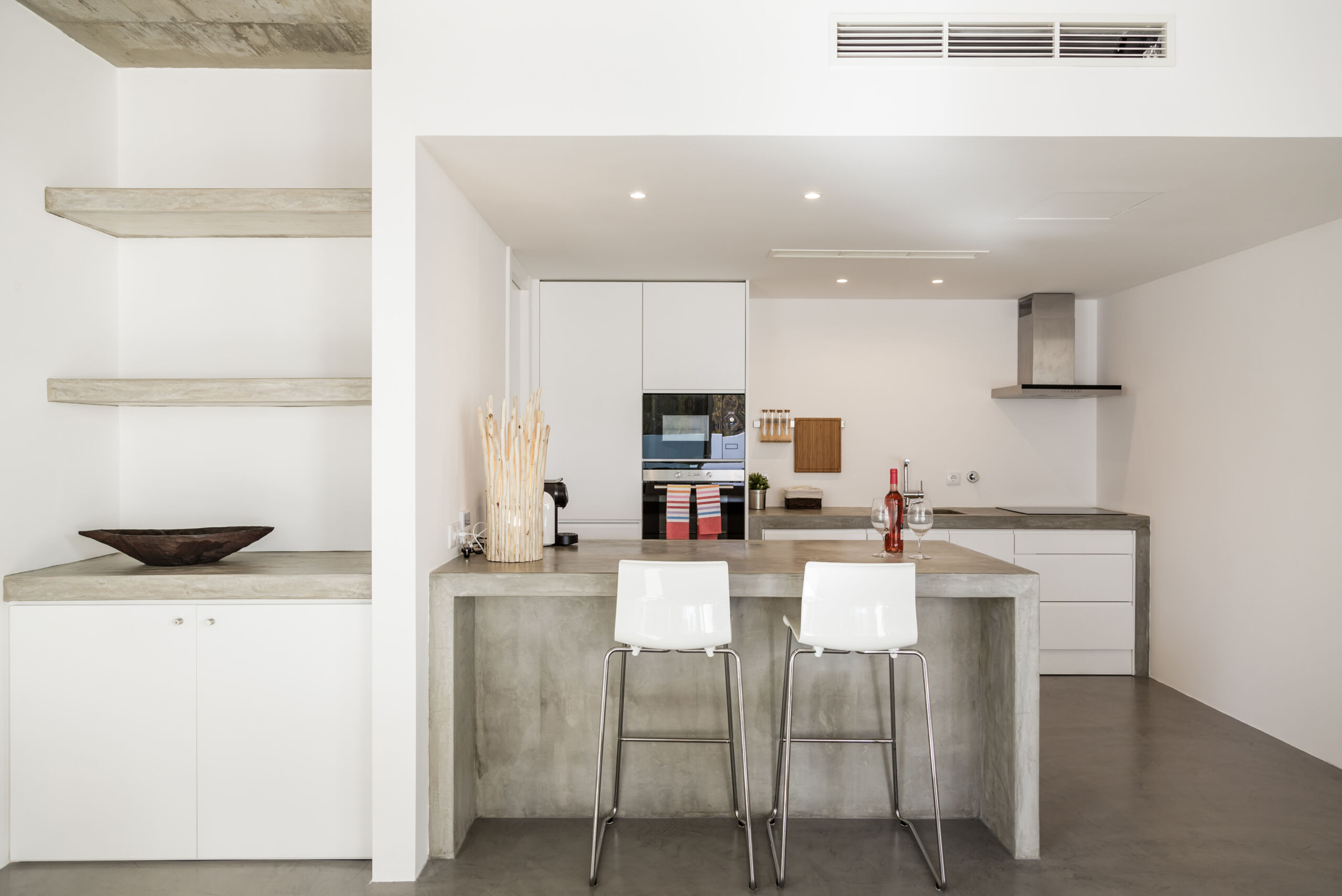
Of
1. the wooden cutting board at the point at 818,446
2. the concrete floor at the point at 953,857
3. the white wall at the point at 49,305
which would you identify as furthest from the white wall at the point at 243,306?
the wooden cutting board at the point at 818,446

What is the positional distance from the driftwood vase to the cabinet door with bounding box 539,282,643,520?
193cm

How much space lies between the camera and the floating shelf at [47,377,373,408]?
277 cm

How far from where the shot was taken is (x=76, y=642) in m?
2.67

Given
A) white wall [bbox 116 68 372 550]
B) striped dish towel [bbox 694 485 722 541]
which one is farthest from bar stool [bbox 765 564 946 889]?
striped dish towel [bbox 694 485 722 541]

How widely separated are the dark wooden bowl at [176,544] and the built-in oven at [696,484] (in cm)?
243

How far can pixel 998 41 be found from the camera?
2.62m

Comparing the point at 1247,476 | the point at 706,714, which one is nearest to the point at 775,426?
the point at 1247,476

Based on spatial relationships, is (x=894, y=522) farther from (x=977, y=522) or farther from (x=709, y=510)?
(x=977, y=522)

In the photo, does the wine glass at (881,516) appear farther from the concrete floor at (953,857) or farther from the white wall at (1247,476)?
the white wall at (1247,476)

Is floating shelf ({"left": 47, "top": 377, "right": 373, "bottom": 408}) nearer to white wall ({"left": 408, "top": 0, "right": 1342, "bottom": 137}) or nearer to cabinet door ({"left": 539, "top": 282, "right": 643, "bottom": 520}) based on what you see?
white wall ({"left": 408, "top": 0, "right": 1342, "bottom": 137})

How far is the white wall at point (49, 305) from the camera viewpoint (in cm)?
269

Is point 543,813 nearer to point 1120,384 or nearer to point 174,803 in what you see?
point 174,803

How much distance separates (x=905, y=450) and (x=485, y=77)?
4.00 m

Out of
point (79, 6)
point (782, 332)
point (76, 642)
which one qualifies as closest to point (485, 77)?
point (79, 6)
